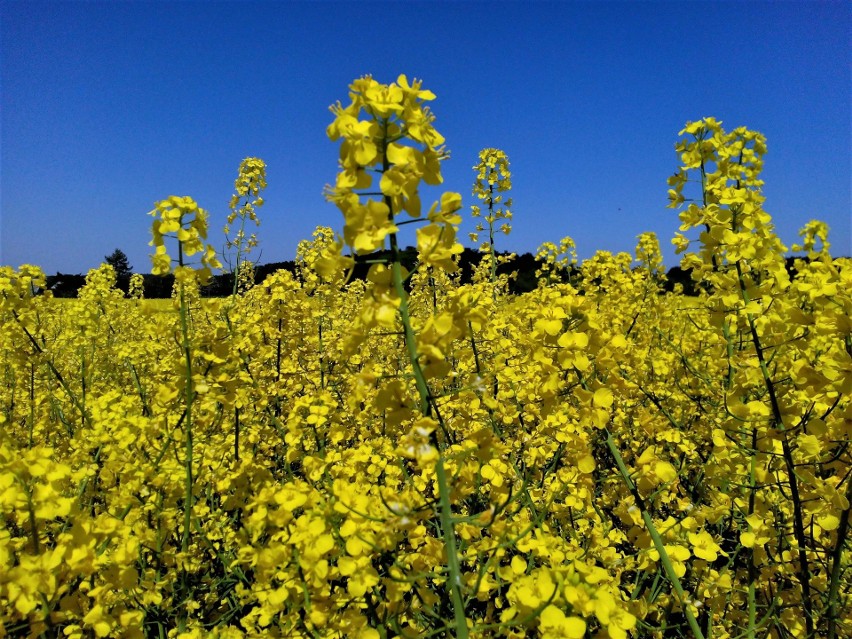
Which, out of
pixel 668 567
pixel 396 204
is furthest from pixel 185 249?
pixel 668 567

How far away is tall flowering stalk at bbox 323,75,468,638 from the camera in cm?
131

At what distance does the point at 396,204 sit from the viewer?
136 cm

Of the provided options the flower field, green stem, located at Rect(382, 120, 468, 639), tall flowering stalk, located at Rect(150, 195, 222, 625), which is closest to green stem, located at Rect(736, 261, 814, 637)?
the flower field

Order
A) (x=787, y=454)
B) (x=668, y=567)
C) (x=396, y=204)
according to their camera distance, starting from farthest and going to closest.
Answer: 1. (x=787, y=454)
2. (x=668, y=567)
3. (x=396, y=204)

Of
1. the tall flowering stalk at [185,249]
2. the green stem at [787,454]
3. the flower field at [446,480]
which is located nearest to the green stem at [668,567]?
the flower field at [446,480]

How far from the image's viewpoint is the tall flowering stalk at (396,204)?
51.7 inches

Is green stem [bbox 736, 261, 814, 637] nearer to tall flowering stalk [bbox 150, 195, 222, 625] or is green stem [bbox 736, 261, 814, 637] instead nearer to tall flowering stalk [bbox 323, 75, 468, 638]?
tall flowering stalk [bbox 323, 75, 468, 638]

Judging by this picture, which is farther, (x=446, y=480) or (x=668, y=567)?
(x=668, y=567)

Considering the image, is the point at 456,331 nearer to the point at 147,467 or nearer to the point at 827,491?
the point at 827,491

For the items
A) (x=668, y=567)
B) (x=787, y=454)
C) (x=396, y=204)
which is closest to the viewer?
(x=396, y=204)

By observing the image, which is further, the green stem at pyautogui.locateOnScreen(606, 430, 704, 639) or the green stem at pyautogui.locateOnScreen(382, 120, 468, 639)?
the green stem at pyautogui.locateOnScreen(606, 430, 704, 639)

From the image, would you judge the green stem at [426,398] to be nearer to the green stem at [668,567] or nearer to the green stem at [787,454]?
the green stem at [668,567]

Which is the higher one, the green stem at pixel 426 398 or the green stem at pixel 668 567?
the green stem at pixel 426 398

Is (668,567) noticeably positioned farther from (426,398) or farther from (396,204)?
(396,204)
